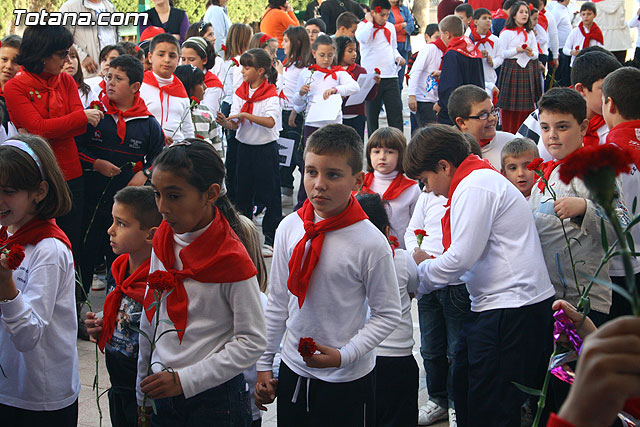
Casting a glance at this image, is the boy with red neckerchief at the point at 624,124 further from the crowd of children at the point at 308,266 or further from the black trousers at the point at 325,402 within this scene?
the black trousers at the point at 325,402

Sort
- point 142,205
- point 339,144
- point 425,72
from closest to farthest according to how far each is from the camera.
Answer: point 339,144
point 142,205
point 425,72

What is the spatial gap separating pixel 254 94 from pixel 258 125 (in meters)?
0.30

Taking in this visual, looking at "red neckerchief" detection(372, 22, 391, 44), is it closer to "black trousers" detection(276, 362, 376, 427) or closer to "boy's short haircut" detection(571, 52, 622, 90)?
"boy's short haircut" detection(571, 52, 622, 90)

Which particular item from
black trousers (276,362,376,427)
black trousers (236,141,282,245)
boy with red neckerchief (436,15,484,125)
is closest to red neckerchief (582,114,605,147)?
black trousers (276,362,376,427)

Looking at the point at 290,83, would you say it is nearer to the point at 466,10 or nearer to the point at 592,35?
the point at 466,10

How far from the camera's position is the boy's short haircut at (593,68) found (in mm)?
4592

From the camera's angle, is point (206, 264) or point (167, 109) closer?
point (206, 264)

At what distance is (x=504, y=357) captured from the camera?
3344 mm

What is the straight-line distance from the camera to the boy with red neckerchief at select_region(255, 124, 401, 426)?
2.80m

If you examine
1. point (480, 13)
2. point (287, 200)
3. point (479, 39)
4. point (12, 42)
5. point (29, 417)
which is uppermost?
point (480, 13)

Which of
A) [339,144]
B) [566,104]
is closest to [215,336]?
[339,144]

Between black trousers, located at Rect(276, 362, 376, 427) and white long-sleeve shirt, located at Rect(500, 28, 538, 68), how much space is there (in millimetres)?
8880

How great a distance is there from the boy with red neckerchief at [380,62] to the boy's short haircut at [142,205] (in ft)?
25.8

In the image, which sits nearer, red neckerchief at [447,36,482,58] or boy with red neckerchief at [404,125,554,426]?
boy with red neckerchief at [404,125,554,426]
